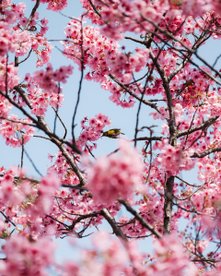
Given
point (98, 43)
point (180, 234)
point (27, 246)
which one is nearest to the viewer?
point (27, 246)

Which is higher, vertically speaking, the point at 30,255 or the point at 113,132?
the point at 113,132

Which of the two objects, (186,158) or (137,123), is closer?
(137,123)

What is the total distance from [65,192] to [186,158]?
10.3 feet

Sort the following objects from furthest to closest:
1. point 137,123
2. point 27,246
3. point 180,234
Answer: point 180,234 < point 137,123 < point 27,246

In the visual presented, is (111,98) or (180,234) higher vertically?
(111,98)

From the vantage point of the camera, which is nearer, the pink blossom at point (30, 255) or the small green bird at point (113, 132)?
the pink blossom at point (30, 255)

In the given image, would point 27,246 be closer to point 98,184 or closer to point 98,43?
point 98,184

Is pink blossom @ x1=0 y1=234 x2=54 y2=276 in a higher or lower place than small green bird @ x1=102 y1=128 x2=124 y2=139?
lower

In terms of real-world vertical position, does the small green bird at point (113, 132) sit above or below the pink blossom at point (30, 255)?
above

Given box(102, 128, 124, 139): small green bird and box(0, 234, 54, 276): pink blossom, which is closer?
box(0, 234, 54, 276): pink blossom

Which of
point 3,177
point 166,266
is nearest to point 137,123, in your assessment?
point 166,266

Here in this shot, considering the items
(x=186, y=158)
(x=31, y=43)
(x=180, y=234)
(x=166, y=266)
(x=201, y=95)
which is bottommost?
(x=166, y=266)

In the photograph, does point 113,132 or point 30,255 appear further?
point 113,132

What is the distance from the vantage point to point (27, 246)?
11.3 ft
